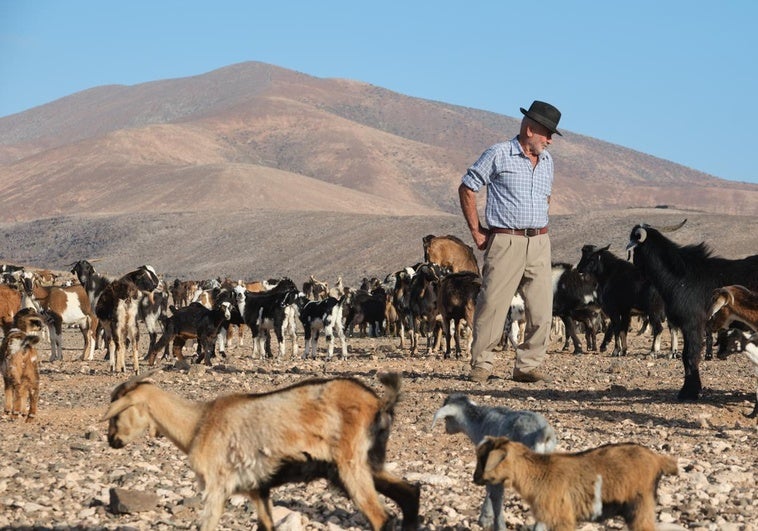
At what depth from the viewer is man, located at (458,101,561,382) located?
11836 millimetres

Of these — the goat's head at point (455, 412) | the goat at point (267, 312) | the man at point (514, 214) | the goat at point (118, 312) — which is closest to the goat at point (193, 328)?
the goat at point (118, 312)

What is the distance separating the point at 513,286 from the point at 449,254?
10782mm

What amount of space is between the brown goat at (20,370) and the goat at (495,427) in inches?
230

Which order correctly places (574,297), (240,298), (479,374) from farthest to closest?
(240,298), (574,297), (479,374)

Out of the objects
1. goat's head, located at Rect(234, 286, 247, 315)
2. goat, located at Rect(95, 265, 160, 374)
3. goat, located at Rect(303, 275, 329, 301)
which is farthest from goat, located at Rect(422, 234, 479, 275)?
goat, located at Rect(303, 275, 329, 301)

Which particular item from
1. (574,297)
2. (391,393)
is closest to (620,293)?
(574,297)

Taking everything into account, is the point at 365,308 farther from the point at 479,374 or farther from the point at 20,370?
the point at 20,370

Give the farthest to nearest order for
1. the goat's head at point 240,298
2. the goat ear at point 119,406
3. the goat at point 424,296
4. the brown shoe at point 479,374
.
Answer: the goat's head at point 240,298
the goat at point 424,296
the brown shoe at point 479,374
the goat ear at point 119,406

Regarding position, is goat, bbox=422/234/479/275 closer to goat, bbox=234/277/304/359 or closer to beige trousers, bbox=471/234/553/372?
Answer: goat, bbox=234/277/304/359

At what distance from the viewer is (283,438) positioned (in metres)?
5.99

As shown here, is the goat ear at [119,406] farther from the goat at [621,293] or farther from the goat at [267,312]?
the goat at [621,293]

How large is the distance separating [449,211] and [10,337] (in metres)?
143

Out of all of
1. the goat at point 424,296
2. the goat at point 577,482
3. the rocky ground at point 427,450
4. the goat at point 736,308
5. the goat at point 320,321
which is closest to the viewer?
the goat at point 577,482

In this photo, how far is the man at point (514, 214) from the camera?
11836mm
